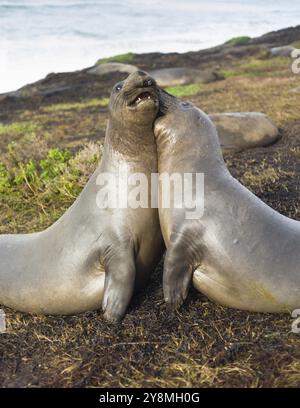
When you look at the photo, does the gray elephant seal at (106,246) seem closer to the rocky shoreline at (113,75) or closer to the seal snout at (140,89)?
the seal snout at (140,89)

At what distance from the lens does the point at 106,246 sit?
404cm

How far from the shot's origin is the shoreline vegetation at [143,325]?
11.1ft

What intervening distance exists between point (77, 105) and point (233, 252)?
13015mm

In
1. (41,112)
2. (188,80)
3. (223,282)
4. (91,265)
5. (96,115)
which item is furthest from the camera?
(188,80)

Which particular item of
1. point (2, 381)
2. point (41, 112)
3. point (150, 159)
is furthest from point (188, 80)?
point (2, 381)

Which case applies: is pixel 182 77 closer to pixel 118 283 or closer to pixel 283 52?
pixel 283 52

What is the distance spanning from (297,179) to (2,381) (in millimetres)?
4162

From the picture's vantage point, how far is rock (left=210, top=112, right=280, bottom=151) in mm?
8609

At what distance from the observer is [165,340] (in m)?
3.72

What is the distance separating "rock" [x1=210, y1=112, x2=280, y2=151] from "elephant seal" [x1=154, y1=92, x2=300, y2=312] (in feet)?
15.3

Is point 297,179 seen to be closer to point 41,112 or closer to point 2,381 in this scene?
point 2,381

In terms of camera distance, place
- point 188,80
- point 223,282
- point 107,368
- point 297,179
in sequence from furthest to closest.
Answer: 1. point 188,80
2. point 297,179
3. point 223,282
4. point 107,368

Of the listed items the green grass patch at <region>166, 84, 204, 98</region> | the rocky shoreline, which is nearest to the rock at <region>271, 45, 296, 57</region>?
the rocky shoreline

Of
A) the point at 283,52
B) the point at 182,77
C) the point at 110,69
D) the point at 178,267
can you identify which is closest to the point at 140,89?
the point at 178,267
